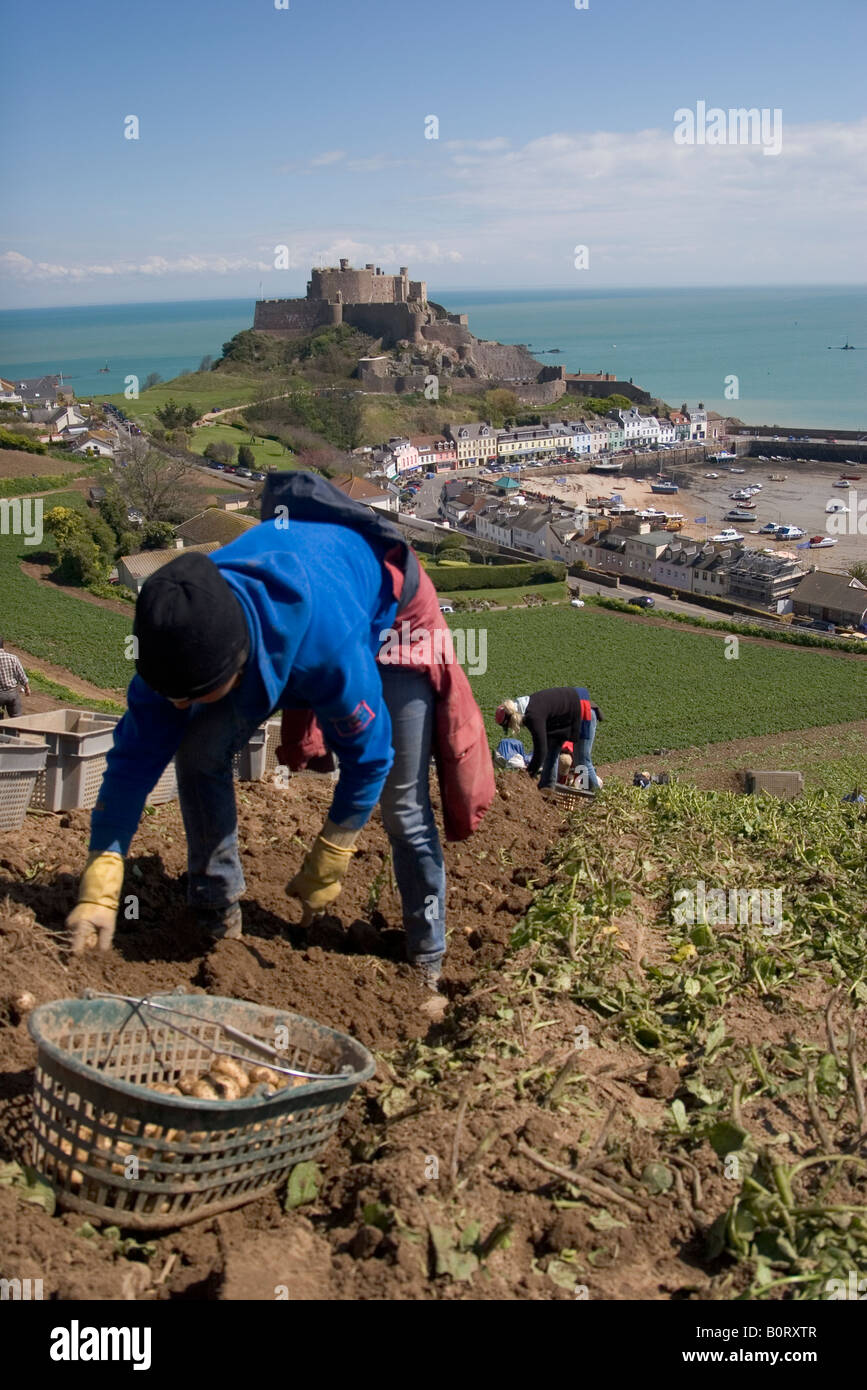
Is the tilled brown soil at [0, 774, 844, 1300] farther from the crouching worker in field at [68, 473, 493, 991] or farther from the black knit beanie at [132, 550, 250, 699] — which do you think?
the black knit beanie at [132, 550, 250, 699]

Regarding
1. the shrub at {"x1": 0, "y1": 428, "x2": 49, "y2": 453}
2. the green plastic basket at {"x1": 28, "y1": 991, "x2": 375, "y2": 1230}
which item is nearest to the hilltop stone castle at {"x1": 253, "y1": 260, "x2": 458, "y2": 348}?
the shrub at {"x1": 0, "y1": 428, "x2": 49, "y2": 453}

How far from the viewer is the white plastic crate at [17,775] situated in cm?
458

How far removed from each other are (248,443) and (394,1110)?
62.2 meters

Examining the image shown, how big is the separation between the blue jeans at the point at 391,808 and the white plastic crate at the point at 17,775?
149 centimetres

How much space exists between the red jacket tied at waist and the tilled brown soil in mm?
642

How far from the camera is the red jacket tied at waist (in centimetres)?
347

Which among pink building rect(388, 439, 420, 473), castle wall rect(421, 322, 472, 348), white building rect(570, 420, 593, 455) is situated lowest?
pink building rect(388, 439, 420, 473)

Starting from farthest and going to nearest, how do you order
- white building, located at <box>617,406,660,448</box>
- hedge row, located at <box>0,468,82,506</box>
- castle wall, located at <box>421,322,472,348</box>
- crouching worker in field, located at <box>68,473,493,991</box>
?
castle wall, located at <box>421,322,472,348</box>, white building, located at <box>617,406,660,448</box>, hedge row, located at <box>0,468,82,506</box>, crouching worker in field, located at <box>68,473,493,991</box>

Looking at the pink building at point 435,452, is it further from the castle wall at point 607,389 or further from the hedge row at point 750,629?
the hedge row at point 750,629

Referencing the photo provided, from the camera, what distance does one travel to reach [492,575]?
41.2m

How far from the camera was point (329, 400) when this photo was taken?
75938mm

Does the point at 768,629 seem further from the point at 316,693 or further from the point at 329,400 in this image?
the point at 329,400

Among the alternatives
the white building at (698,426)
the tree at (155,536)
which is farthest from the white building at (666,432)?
the tree at (155,536)
